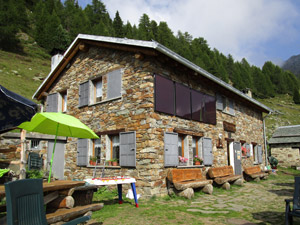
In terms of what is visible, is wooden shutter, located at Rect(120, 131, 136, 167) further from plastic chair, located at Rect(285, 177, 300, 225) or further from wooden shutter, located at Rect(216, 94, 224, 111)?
wooden shutter, located at Rect(216, 94, 224, 111)

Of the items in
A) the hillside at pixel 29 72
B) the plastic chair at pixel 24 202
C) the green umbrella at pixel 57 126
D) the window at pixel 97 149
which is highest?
the hillside at pixel 29 72

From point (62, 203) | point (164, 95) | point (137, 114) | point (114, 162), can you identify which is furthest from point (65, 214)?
point (164, 95)

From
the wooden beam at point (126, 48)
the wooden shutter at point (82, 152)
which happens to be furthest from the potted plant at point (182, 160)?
the wooden beam at point (126, 48)

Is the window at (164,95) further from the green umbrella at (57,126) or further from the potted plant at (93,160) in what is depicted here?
the potted plant at (93,160)

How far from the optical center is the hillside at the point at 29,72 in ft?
68.8

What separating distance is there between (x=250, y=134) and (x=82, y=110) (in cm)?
1001

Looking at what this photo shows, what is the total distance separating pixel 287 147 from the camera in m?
19.7

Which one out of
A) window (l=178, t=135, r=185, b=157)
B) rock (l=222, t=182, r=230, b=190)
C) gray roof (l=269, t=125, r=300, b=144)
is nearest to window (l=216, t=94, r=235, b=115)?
window (l=178, t=135, r=185, b=157)

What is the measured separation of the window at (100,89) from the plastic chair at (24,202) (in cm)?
616

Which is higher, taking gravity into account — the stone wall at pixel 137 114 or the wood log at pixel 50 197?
the stone wall at pixel 137 114

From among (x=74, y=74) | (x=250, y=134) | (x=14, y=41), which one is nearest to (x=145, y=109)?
(x=74, y=74)

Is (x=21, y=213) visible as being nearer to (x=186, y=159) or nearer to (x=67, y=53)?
(x=186, y=159)

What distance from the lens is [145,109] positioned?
7.73m

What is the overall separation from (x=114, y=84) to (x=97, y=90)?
1389mm
